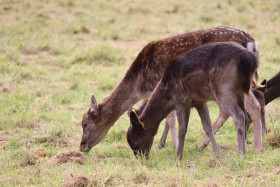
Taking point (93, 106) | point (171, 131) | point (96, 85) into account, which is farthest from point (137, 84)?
point (96, 85)

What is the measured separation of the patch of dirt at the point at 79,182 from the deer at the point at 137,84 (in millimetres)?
2411

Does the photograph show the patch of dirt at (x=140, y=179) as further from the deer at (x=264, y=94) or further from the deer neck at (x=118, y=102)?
the deer neck at (x=118, y=102)

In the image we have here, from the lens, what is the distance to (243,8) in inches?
798

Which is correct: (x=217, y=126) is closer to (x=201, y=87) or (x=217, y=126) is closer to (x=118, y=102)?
(x=201, y=87)

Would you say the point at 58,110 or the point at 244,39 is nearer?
the point at 244,39

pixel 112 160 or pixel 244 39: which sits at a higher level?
pixel 244 39

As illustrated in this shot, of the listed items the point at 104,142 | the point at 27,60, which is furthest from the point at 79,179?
the point at 27,60

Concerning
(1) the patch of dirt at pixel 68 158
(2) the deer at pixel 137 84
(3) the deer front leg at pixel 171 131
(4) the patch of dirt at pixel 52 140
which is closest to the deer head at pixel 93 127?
(2) the deer at pixel 137 84

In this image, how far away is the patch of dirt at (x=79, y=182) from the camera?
17.5ft

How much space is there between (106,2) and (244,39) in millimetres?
15135

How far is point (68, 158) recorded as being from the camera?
6.87 metres

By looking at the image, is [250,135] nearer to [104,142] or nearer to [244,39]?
[244,39]

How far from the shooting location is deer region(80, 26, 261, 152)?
7.80 m

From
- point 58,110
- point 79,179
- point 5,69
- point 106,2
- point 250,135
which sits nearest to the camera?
point 79,179
